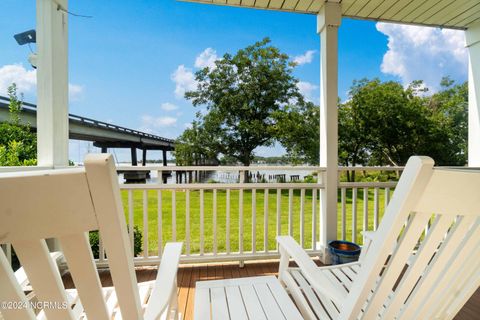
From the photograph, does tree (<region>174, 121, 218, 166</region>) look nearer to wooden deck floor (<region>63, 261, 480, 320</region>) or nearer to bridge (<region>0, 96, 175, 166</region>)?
bridge (<region>0, 96, 175, 166</region>)

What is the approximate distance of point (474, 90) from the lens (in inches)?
121

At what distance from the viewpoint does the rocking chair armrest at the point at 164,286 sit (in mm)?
783

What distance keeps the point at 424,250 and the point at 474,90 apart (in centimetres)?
348

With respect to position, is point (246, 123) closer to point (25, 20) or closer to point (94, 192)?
point (25, 20)

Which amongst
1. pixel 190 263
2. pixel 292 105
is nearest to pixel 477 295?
pixel 190 263

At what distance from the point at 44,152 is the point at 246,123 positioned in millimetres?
4025

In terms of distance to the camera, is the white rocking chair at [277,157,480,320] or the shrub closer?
the white rocking chair at [277,157,480,320]

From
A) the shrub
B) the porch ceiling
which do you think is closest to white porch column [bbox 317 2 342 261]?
the porch ceiling

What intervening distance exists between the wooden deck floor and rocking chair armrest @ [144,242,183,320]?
0.98 metres

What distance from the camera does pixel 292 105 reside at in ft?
18.2

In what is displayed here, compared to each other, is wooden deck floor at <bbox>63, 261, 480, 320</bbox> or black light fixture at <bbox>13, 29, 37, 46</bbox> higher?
black light fixture at <bbox>13, 29, 37, 46</bbox>

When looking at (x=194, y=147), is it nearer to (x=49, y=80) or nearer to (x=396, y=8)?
(x=49, y=80)

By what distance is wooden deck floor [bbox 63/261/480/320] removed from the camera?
197 cm

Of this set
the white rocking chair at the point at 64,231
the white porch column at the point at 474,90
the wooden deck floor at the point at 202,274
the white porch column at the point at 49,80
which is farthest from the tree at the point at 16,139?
the white porch column at the point at 474,90
